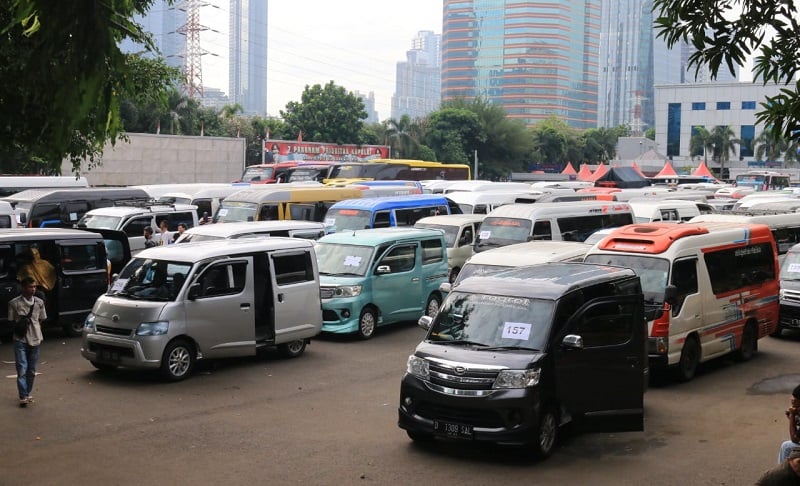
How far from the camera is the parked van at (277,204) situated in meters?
25.8

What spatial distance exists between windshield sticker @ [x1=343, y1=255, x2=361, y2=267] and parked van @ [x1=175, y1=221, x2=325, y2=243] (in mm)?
2028

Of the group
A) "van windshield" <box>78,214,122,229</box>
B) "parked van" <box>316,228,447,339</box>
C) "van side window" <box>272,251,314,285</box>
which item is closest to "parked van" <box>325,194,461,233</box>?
"parked van" <box>316,228,447,339</box>

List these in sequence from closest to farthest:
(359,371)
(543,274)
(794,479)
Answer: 1. (794,479)
2. (543,274)
3. (359,371)

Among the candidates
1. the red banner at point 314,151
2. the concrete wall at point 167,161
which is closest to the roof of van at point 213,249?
the concrete wall at point 167,161

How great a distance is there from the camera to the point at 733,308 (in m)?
14.4

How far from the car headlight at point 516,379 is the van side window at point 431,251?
9029mm

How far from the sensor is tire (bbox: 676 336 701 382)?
13.1 metres

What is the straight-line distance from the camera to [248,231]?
18.6 m

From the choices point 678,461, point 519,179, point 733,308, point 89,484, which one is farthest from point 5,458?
point 519,179

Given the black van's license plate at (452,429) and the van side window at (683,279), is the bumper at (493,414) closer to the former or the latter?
the black van's license plate at (452,429)

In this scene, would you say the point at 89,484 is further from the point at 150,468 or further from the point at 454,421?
the point at 454,421

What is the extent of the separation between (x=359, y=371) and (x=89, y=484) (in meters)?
5.92

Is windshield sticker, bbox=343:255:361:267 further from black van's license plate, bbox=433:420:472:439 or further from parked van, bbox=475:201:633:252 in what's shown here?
black van's license plate, bbox=433:420:472:439

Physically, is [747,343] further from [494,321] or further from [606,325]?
[494,321]
